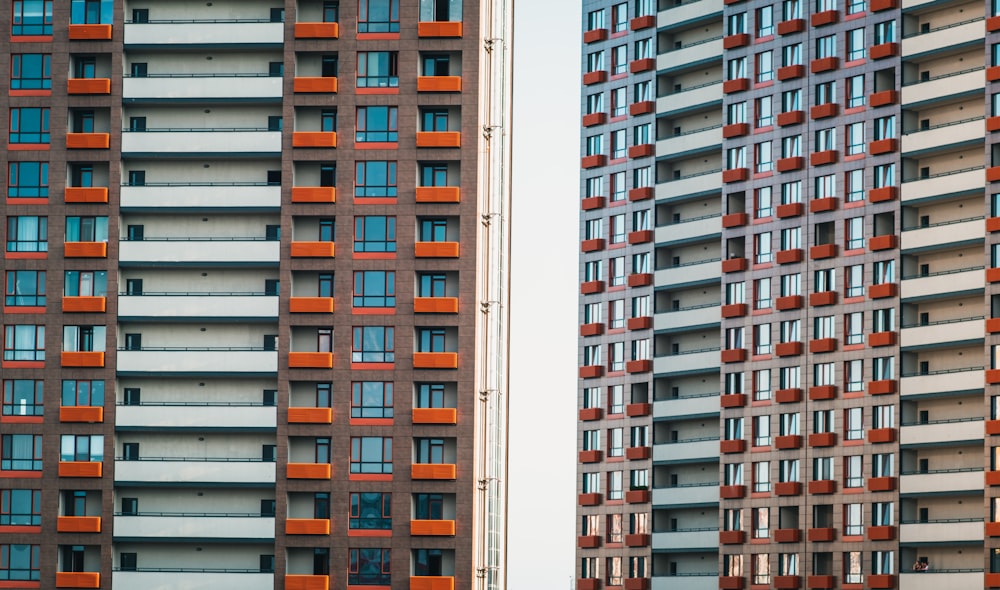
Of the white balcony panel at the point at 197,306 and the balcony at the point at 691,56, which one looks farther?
the balcony at the point at 691,56

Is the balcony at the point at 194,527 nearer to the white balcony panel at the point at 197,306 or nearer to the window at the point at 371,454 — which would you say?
the window at the point at 371,454

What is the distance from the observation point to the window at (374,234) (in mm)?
124938

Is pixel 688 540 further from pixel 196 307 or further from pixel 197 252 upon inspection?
pixel 197 252

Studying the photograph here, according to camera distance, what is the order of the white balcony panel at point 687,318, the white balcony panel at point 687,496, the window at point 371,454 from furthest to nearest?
the white balcony panel at point 687,318 < the white balcony panel at point 687,496 < the window at point 371,454

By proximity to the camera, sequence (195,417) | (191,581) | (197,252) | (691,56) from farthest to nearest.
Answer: (691,56) < (197,252) < (195,417) < (191,581)

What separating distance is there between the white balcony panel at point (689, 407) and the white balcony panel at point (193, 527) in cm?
5060

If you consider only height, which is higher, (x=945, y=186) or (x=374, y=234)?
(x=945, y=186)

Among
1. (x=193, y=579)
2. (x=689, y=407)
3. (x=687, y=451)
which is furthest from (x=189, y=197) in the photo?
(x=687, y=451)

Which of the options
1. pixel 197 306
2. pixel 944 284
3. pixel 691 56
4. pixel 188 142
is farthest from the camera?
pixel 691 56

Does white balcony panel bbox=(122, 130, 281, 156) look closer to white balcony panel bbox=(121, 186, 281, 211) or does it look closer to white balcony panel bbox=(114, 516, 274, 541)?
white balcony panel bbox=(121, 186, 281, 211)

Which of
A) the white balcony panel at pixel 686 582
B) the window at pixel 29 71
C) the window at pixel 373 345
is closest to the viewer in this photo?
the window at pixel 373 345

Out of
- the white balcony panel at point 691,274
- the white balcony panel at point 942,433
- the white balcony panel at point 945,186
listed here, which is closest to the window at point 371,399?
the white balcony panel at point 942,433

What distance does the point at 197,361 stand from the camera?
4985 inches

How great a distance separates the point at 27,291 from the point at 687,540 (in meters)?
60.6
